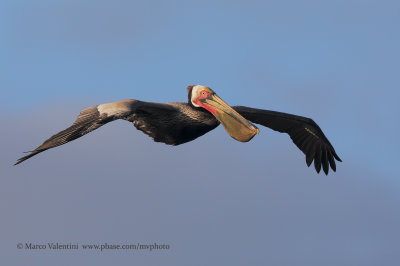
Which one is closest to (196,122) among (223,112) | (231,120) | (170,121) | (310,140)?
(170,121)

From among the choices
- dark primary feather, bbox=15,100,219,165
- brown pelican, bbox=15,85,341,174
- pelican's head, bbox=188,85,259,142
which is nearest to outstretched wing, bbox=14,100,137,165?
brown pelican, bbox=15,85,341,174

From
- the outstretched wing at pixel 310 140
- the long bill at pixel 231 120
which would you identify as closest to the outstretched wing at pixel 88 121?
the long bill at pixel 231 120

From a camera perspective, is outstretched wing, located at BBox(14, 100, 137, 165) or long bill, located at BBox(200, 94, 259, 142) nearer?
outstretched wing, located at BBox(14, 100, 137, 165)

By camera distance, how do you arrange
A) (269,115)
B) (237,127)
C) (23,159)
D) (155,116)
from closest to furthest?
(23,159), (237,127), (155,116), (269,115)

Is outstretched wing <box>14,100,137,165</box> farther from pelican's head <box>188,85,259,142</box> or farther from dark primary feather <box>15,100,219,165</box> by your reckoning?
pelican's head <box>188,85,259,142</box>

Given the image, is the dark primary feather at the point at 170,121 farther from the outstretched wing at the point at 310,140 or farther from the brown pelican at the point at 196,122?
the outstretched wing at the point at 310,140

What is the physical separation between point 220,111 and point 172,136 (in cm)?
139

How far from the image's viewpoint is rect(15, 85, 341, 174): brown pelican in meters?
11.5

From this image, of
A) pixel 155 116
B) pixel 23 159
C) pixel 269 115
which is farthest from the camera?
pixel 269 115

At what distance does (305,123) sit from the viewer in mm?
15734

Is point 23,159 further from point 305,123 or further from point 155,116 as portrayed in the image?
point 305,123

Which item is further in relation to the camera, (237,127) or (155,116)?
(155,116)

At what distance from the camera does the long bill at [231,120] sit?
11.7 metres

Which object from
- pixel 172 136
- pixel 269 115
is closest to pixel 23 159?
pixel 172 136
